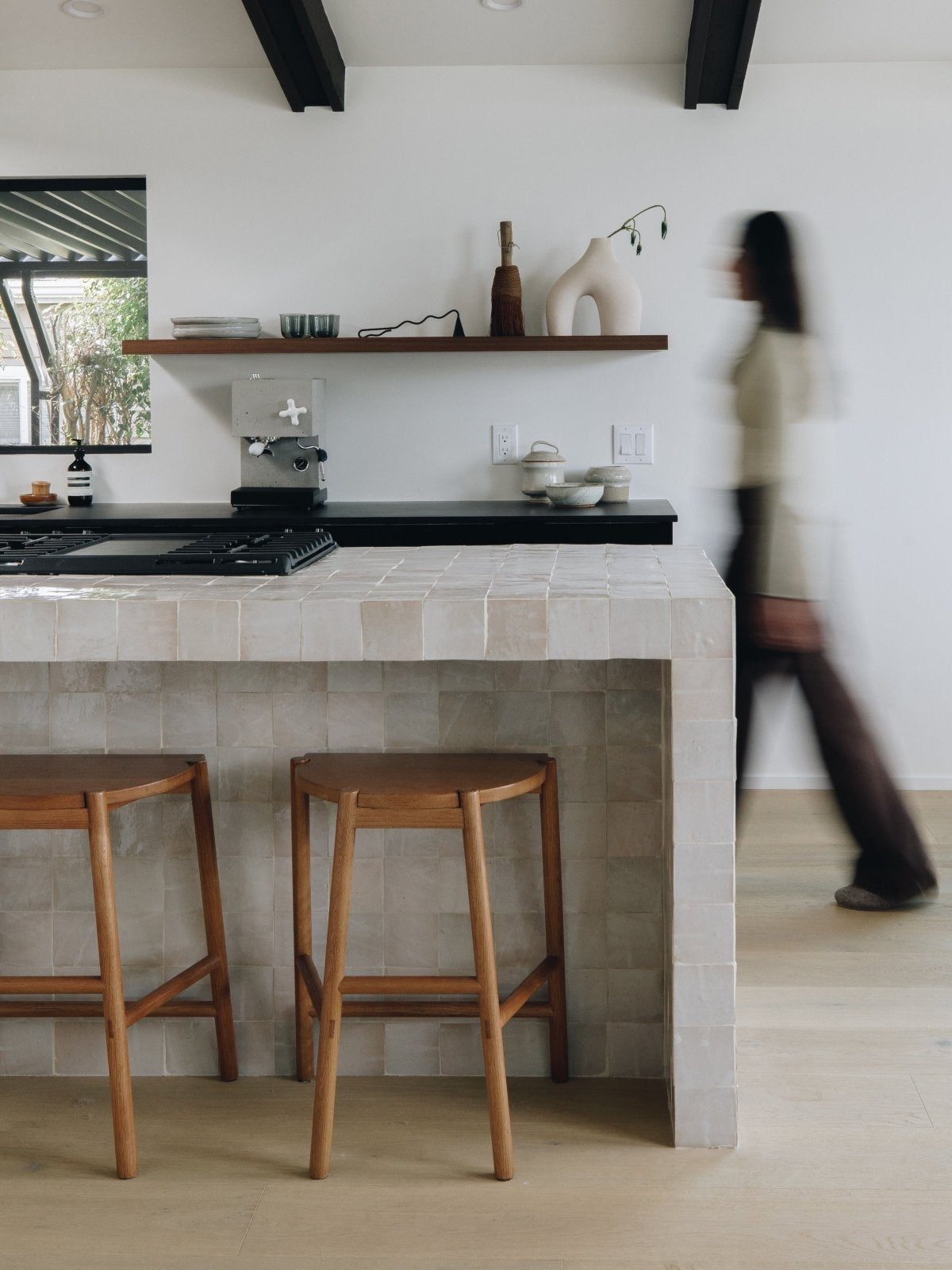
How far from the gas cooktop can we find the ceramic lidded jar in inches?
59.9

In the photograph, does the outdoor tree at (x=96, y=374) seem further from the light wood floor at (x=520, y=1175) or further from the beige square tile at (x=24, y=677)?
the light wood floor at (x=520, y=1175)

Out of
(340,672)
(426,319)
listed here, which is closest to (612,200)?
(426,319)

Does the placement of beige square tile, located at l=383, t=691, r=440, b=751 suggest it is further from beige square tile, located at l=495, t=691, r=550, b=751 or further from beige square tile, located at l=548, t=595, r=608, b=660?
beige square tile, located at l=548, t=595, r=608, b=660

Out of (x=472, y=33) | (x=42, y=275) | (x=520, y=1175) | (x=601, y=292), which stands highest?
(x=472, y=33)

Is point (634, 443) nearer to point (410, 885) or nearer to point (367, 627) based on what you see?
point (410, 885)

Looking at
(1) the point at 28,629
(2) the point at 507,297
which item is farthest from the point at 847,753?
(1) the point at 28,629

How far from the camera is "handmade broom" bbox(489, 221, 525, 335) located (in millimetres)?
3830

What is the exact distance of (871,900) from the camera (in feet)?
10.2

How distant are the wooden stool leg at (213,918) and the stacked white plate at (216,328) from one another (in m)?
2.20

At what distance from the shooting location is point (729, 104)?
3.87 metres

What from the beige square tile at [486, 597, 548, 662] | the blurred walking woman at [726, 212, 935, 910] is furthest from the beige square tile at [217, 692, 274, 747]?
the blurred walking woman at [726, 212, 935, 910]

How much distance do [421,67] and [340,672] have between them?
268 centimetres

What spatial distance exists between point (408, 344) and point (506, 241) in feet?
1.56

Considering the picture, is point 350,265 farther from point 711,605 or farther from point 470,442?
point 711,605
